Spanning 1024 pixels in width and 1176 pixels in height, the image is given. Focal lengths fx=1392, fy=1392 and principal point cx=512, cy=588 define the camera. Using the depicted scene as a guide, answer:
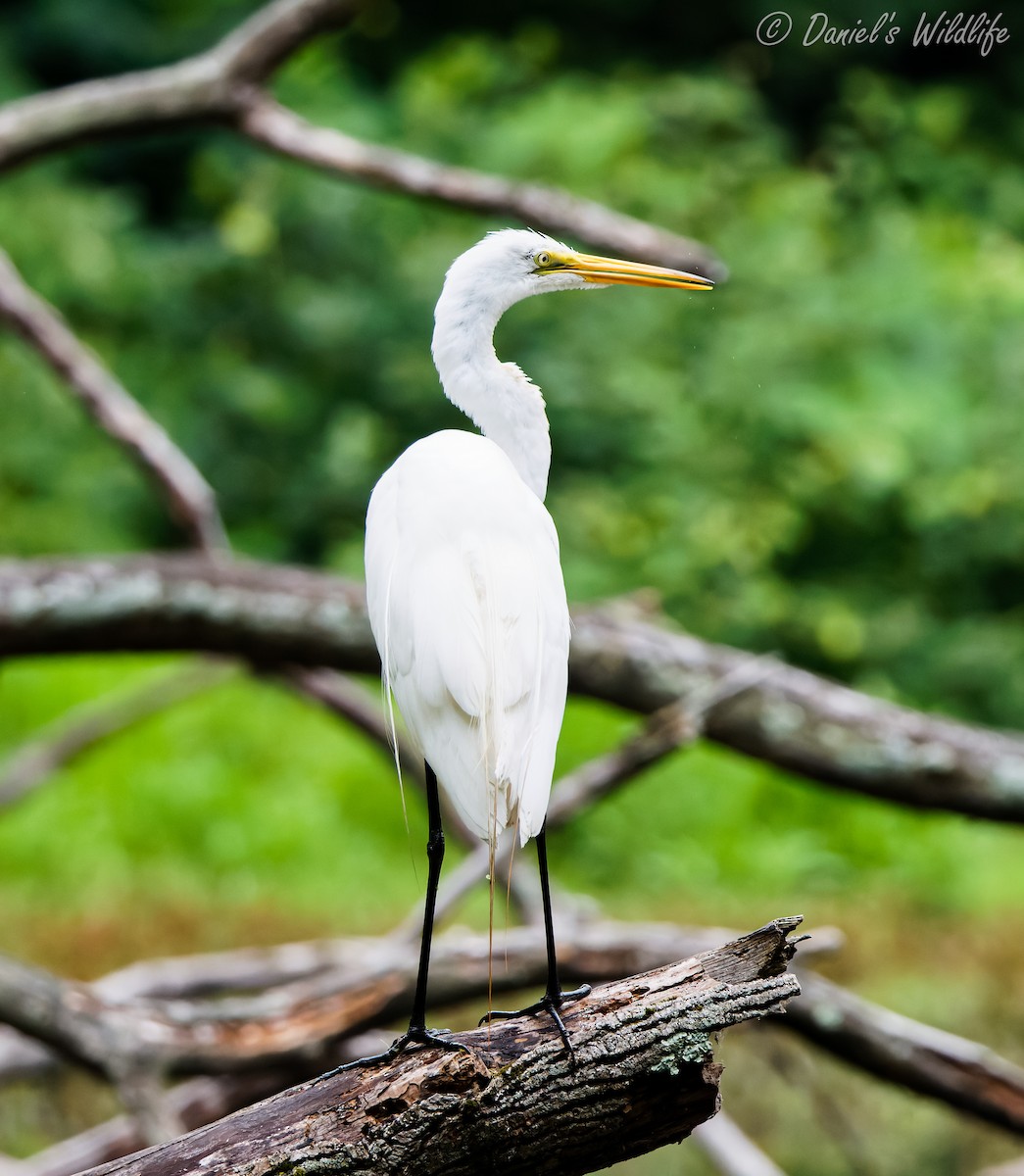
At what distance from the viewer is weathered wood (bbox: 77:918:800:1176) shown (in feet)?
3.88

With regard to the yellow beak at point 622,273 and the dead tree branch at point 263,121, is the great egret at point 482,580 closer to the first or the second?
the yellow beak at point 622,273

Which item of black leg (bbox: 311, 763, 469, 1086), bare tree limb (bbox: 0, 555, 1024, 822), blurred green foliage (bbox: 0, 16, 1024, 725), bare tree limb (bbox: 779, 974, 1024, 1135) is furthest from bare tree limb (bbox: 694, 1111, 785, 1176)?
blurred green foliage (bbox: 0, 16, 1024, 725)

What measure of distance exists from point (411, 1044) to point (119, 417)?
69.4 inches

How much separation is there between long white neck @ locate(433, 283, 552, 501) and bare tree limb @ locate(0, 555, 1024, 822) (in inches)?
37.5

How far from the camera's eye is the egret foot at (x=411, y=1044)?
1.28 m

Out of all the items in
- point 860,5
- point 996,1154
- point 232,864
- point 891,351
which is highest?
point 860,5

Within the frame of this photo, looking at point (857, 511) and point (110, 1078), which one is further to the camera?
point (857, 511)

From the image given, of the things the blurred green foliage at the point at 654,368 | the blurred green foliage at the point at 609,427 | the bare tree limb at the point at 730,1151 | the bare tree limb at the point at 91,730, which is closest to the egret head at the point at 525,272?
the bare tree limb at the point at 730,1151

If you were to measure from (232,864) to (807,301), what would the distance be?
292 cm

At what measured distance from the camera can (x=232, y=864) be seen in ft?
13.9

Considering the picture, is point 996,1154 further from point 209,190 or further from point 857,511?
point 209,190

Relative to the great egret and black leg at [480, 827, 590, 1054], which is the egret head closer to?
the great egret

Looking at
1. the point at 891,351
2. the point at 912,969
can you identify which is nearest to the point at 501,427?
the point at 912,969

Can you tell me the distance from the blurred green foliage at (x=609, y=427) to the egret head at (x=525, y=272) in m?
2.78
